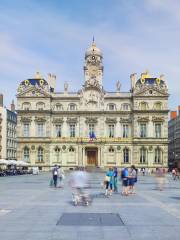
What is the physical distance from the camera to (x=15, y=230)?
14766 millimetres

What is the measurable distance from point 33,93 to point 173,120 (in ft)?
208

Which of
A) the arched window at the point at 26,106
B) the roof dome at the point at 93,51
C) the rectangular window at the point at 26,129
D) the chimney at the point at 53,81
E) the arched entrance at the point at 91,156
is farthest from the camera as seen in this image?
the chimney at the point at 53,81

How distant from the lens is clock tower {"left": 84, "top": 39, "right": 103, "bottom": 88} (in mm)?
102500

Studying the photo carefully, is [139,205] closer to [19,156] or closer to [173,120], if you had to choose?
[19,156]

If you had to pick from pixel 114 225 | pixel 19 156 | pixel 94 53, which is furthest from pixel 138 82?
pixel 114 225

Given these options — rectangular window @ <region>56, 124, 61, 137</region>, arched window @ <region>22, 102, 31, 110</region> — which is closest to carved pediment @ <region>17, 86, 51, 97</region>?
arched window @ <region>22, 102, 31, 110</region>

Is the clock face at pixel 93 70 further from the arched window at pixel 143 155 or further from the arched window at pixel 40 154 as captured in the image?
the arched window at pixel 40 154

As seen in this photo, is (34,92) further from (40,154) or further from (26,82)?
(40,154)

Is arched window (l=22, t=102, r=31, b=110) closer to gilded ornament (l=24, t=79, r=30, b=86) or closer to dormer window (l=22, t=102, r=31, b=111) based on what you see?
dormer window (l=22, t=102, r=31, b=111)

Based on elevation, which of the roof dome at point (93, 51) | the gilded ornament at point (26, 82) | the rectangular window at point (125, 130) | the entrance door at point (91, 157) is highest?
the roof dome at point (93, 51)

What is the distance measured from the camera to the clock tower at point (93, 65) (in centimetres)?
10250

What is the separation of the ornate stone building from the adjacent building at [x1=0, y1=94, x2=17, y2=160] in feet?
56.5

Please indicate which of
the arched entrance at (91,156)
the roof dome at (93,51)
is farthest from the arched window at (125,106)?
the roof dome at (93,51)

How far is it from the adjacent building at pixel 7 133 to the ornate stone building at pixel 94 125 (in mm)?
17232
